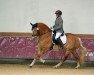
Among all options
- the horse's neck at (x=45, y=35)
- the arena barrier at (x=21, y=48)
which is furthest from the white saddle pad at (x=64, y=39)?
the arena barrier at (x=21, y=48)

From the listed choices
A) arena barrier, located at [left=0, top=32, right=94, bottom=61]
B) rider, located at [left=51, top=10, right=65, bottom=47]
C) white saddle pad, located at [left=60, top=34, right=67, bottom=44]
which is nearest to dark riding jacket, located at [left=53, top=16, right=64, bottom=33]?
rider, located at [left=51, top=10, right=65, bottom=47]

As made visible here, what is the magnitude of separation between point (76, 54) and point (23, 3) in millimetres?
2871

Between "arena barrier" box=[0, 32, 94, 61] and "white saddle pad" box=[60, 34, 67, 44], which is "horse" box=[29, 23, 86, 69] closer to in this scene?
"white saddle pad" box=[60, 34, 67, 44]

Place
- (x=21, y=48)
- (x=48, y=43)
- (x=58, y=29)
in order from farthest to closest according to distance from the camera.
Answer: (x=21, y=48) → (x=48, y=43) → (x=58, y=29)

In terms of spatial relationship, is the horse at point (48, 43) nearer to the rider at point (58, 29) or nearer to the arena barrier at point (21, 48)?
the rider at point (58, 29)

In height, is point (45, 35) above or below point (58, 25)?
below

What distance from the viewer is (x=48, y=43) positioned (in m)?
11.8

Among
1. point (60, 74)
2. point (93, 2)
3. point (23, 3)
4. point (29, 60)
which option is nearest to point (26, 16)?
point (23, 3)

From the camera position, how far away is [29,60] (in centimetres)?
1295

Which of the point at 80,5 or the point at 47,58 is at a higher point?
the point at 80,5

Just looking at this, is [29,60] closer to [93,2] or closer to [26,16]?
[26,16]

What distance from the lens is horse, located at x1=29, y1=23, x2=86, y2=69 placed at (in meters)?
11.7

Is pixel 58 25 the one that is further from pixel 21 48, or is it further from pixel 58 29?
pixel 21 48

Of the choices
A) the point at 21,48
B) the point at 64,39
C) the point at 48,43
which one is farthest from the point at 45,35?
the point at 21,48
